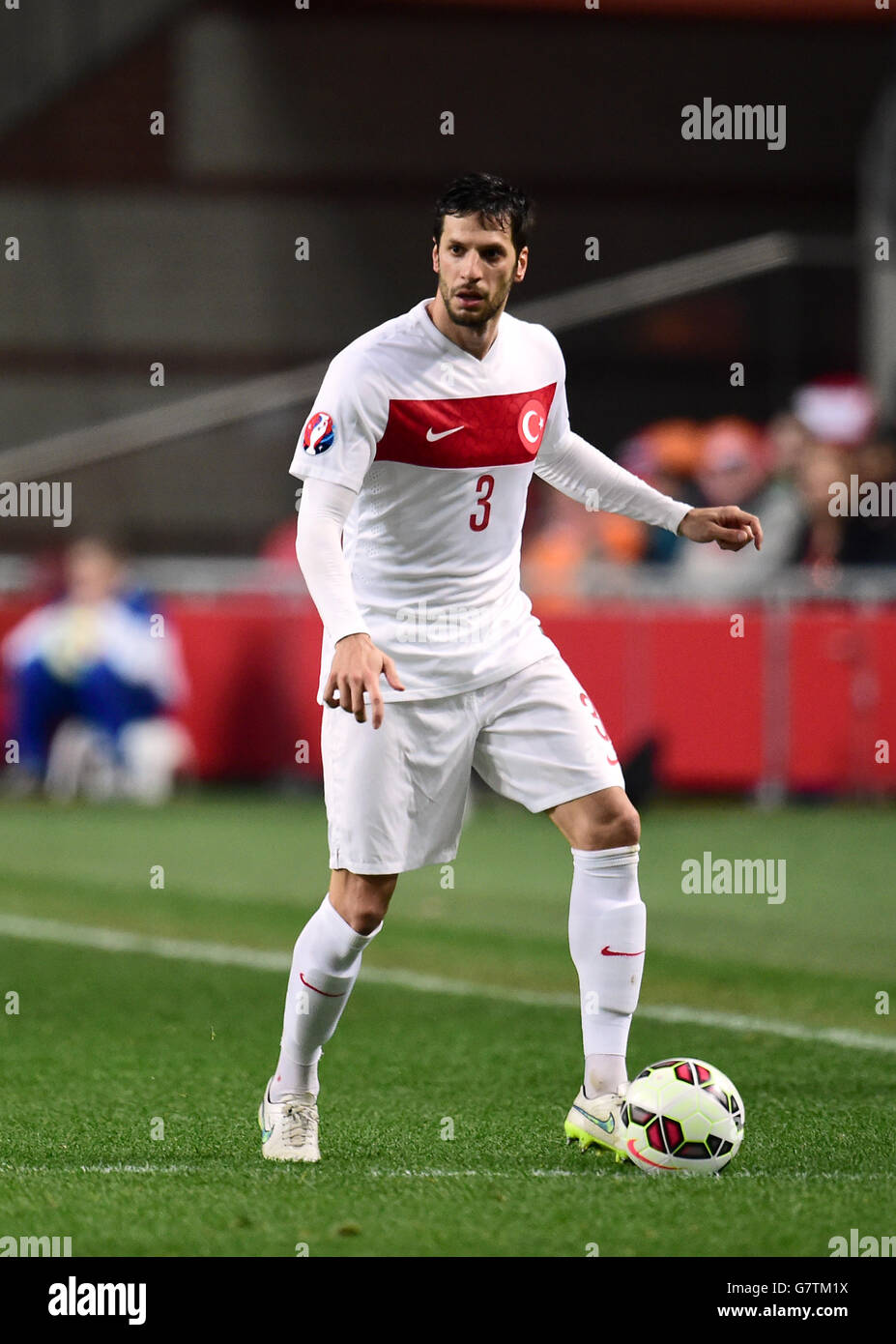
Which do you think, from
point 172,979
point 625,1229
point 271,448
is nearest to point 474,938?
point 172,979

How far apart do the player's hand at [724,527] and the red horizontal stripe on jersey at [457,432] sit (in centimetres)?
55

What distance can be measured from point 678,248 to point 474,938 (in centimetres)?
1311

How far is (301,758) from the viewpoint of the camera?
14570mm

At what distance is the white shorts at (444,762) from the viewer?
5.21 meters

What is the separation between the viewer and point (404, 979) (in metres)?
8.28

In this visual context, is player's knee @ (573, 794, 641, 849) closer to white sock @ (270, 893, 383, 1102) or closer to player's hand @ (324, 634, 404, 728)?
white sock @ (270, 893, 383, 1102)

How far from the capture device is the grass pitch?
461cm

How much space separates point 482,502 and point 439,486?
13 centimetres

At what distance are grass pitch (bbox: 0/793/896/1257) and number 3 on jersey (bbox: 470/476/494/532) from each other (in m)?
1.44
